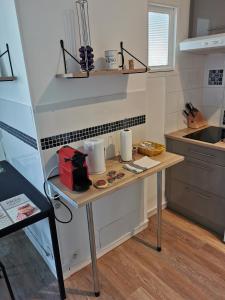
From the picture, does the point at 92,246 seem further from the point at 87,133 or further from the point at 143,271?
the point at 87,133

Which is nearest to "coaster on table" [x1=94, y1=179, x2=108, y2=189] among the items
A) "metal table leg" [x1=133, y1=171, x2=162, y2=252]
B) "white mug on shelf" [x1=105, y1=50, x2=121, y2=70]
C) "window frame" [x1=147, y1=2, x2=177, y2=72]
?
"metal table leg" [x1=133, y1=171, x2=162, y2=252]

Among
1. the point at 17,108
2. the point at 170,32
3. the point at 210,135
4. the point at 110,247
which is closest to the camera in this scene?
the point at 17,108

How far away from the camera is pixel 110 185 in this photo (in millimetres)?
1321

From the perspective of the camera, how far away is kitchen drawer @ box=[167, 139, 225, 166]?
188 centimetres

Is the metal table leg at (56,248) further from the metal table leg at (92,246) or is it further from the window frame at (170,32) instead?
the window frame at (170,32)

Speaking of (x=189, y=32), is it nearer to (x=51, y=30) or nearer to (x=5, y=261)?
(x=51, y=30)

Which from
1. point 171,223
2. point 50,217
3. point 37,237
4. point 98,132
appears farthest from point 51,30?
point 171,223

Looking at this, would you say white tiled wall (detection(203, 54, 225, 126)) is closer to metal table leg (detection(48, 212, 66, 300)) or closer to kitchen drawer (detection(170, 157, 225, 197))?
kitchen drawer (detection(170, 157, 225, 197))

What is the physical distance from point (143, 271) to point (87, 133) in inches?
44.5

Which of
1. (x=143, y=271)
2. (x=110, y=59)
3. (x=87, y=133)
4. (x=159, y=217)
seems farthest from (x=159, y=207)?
(x=110, y=59)

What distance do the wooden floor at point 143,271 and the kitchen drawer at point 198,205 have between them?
12 centimetres

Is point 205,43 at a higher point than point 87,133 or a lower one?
higher

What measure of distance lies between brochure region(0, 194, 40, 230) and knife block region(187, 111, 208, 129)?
171 centimetres

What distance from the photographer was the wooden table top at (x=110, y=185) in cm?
122
